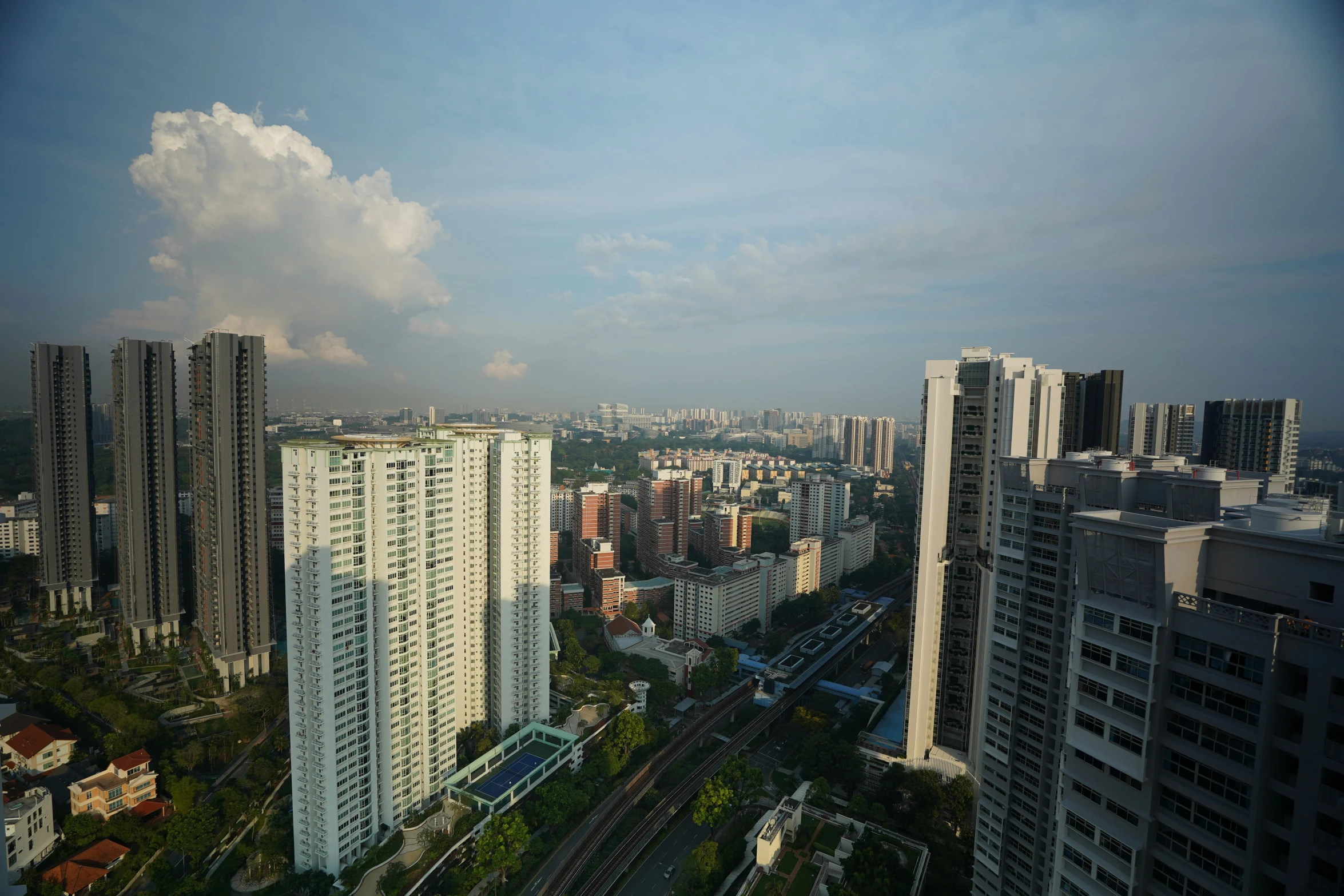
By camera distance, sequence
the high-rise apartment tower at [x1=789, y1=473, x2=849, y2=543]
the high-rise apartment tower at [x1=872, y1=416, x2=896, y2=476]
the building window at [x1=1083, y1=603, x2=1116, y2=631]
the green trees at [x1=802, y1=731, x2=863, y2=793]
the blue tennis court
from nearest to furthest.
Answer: the building window at [x1=1083, y1=603, x2=1116, y2=631] < the blue tennis court < the green trees at [x1=802, y1=731, x2=863, y2=793] < the high-rise apartment tower at [x1=789, y1=473, x2=849, y2=543] < the high-rise apartment tower at [x1=872, y1=416, x2=896, y2=476]

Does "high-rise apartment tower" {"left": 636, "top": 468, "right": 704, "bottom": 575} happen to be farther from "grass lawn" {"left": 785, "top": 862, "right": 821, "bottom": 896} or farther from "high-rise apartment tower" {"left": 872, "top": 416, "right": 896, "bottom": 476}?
"high-rise apartment tower" {"left": 872, "top": 416, "right": 896, "bottom": 476}

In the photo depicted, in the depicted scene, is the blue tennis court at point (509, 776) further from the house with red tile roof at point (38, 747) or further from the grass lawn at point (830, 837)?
Answer: the house with red tile roof at point (38, 747)

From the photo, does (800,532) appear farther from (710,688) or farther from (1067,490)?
(1067,490)

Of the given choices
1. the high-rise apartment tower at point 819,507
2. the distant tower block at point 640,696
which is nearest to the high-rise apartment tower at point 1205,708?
the distant tower block at point 640,696

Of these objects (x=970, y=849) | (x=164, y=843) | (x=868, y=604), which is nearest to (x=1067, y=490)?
(x=970, y=849)

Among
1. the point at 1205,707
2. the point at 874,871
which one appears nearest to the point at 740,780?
the point at 874,871

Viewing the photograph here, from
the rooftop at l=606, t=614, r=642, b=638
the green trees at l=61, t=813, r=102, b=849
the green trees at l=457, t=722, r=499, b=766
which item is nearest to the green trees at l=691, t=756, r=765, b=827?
the green trees at l=457, t=722, r=499, b=766
